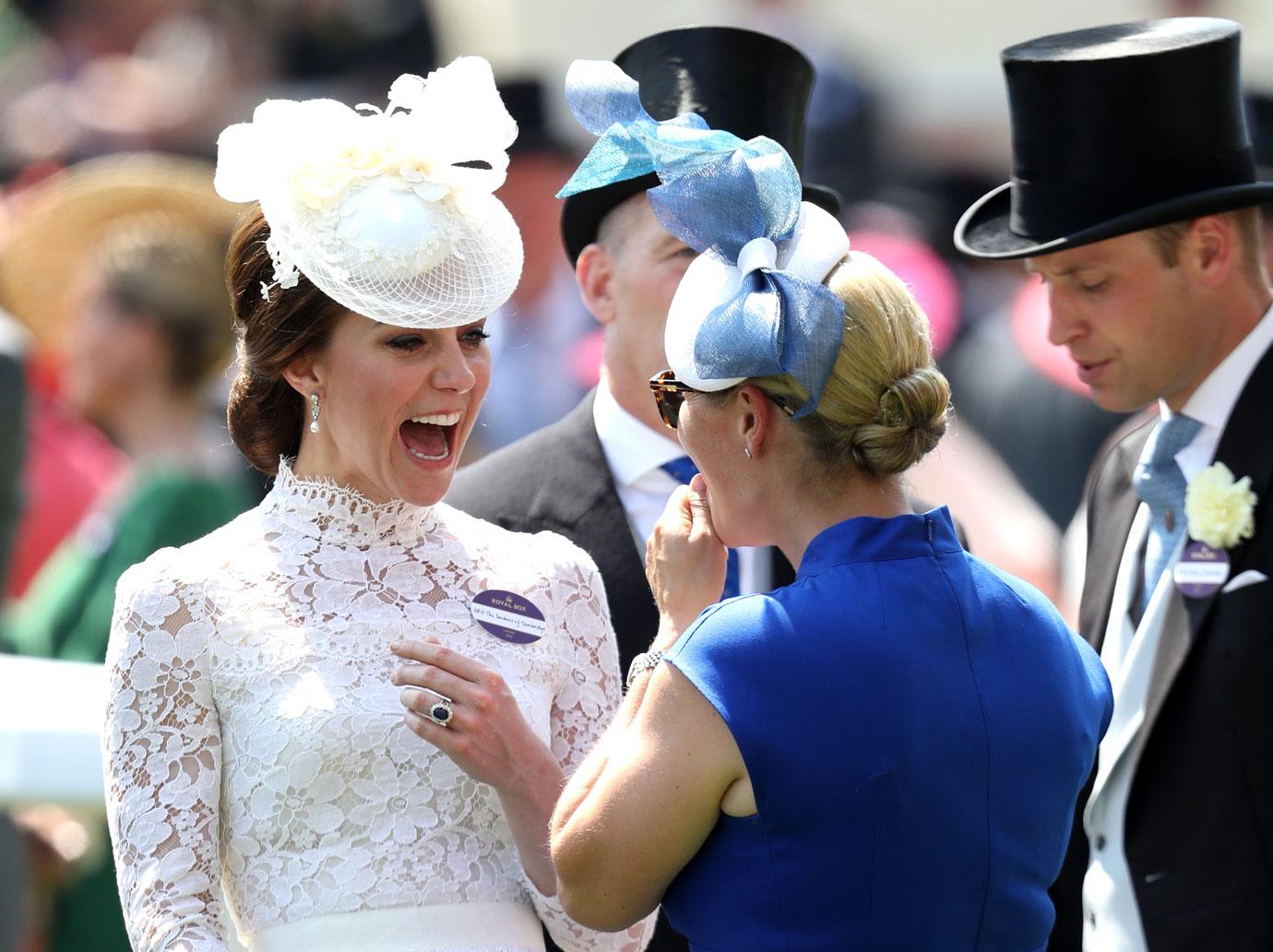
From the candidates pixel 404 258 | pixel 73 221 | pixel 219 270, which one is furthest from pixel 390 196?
pixel 73 221

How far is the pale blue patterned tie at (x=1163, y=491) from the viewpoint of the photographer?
3834mm

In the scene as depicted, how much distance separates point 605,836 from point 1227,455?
1.73m

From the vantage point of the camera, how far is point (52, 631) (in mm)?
5117

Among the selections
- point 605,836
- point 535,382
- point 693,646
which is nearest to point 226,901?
point 605,836

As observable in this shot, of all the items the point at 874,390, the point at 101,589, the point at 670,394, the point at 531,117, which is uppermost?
the point at 874,390

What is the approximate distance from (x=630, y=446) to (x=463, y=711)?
1.22 meters

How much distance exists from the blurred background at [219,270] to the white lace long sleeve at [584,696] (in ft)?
2.01

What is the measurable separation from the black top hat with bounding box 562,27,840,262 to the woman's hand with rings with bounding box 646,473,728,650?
126 centimetres

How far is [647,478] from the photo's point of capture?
404cm

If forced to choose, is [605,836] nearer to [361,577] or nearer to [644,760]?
[644,760]

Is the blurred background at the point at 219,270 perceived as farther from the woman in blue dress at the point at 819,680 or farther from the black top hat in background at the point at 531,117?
the woman in blue dress at the point at 819,680

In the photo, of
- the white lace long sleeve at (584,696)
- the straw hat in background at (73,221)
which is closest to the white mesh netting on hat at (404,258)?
the white lace long sleeve at (584,696)

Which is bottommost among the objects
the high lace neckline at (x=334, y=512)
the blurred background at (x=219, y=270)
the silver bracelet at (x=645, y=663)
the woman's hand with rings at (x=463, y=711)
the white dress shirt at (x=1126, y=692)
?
the blurred background at (x=219, y=270)

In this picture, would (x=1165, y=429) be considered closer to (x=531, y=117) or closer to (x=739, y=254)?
(x=739, y=254)
